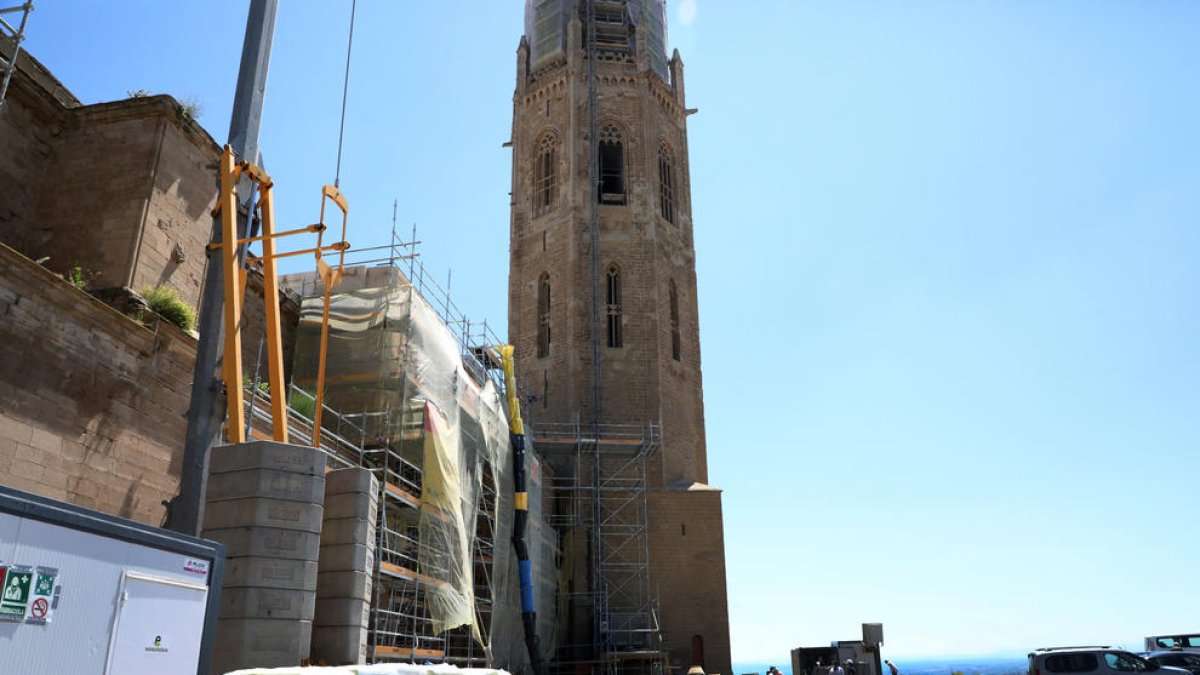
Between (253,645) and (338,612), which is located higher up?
(338,612)

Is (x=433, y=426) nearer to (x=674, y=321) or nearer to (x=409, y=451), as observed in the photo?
(x=409, y=451)

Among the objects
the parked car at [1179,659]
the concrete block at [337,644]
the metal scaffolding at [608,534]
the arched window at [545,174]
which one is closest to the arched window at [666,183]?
the arched window at [545,174]

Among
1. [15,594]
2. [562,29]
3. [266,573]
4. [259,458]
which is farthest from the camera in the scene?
[562,29]

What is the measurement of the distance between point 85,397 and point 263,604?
3.74 m

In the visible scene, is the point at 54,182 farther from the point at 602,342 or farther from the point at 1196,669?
the point at 1196,669

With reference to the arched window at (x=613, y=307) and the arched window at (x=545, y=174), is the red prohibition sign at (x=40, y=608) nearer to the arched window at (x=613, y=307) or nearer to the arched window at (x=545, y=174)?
the arched window at (x=613, y=307)

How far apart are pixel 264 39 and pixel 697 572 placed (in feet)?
70.8

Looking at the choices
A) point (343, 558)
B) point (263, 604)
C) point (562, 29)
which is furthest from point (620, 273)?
point (263, 604)

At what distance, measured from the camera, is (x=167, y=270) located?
47.6 ft

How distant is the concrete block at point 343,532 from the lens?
12227mm

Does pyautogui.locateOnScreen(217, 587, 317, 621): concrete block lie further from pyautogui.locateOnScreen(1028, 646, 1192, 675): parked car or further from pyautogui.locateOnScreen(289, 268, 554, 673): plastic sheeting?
pyautogui.locateOnScreen(1028, 646, 1192, 675): parked car

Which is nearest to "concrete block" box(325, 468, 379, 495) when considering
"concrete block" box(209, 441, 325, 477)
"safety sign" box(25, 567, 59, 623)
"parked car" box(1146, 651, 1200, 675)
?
"concrete block" box(209, 441, 325, 477)

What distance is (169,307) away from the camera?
→ 43.3ft

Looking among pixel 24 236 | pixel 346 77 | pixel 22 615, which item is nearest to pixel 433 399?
pixel 346 77
